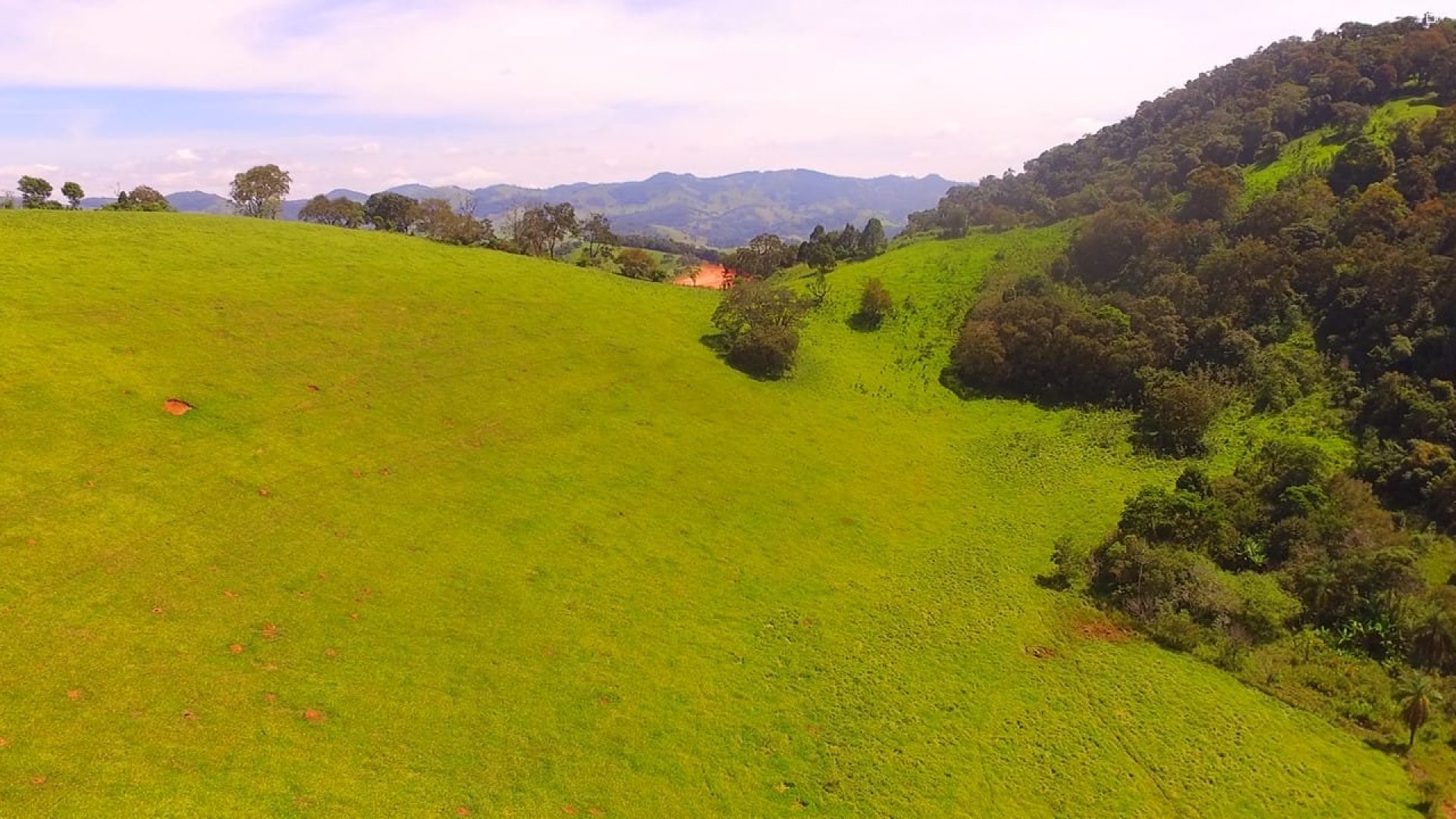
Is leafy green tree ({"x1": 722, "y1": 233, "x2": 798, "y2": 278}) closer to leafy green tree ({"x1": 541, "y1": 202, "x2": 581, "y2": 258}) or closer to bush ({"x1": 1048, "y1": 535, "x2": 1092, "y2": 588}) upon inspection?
leafy green tree ({"x1": 541, "y1": 202, "x2": 581, "y2": 258})

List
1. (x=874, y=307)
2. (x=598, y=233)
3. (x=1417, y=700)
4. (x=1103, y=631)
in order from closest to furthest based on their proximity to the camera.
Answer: (x=1417, y=700), (x=1103, y=631), (x=874, y=307), (x=598, y=233)

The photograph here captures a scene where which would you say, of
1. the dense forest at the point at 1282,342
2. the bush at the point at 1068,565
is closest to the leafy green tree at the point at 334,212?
the dense forest at the point at 1282,342

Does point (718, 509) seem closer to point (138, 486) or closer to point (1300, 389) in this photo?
point (138, 486)

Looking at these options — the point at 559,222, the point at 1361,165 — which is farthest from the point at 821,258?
the point at 1361,165

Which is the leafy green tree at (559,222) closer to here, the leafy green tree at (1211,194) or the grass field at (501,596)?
the grass field at (501,596)

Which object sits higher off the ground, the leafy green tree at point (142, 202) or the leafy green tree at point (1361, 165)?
the leafy green tree at point (1361, 165)

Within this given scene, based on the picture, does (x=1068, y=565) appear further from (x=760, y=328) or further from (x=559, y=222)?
(x=559, y=222)

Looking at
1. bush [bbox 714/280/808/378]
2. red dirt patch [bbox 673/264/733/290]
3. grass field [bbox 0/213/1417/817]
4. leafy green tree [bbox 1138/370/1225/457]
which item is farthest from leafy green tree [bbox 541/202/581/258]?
leafy green tree [bbox 1138/370/1225/457]

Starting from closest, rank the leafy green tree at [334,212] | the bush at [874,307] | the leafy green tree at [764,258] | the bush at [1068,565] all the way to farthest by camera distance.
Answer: the bush at [1068,565], the bush at [874,307], the leafy green tree at [334,212], the leafy green tree at [764,258]
